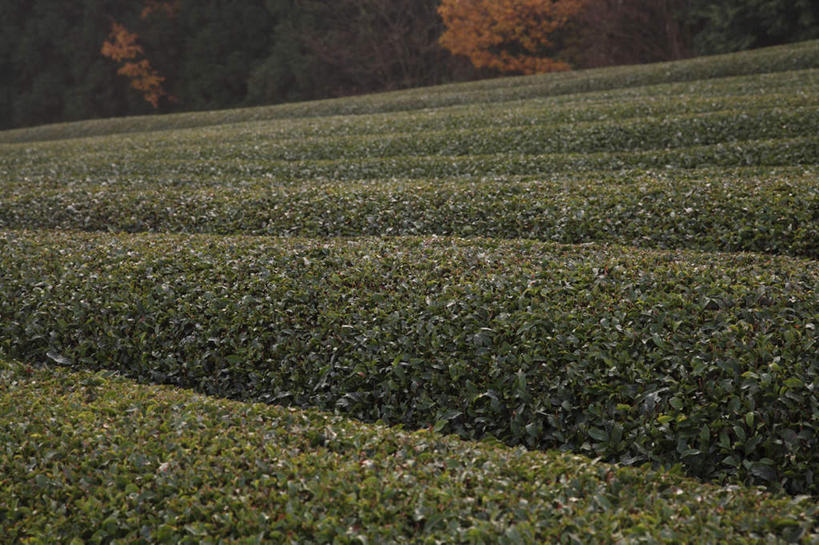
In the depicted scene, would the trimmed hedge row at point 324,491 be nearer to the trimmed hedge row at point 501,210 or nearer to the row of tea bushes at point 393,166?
the trimmed hedge row at point 501,210

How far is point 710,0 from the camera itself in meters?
28.1

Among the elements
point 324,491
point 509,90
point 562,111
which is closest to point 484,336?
point 324,491

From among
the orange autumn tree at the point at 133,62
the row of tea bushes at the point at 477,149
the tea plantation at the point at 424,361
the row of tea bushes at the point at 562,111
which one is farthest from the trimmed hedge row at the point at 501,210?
the orange autumn tree at the point at 133,62

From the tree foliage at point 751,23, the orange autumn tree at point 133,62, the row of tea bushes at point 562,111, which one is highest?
the orange autumn tree at point 133,62

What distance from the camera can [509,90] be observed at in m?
22.2

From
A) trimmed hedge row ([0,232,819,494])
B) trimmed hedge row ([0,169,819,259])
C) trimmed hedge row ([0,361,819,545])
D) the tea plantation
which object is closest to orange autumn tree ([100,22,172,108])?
trimmed hedge row ([0,169,819,259])

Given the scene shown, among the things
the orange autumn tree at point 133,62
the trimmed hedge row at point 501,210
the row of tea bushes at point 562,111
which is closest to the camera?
the trimmed hedge row at point 501,210

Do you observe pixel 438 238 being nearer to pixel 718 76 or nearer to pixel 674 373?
pixel 674 373

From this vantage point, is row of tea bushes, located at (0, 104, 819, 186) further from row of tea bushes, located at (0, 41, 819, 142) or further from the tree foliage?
the tree foliage

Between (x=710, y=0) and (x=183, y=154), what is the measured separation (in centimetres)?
2384

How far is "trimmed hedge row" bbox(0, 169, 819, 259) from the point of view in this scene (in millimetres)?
7883

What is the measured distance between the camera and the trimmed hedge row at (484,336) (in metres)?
4.63

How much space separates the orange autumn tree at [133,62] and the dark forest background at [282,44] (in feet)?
2.47

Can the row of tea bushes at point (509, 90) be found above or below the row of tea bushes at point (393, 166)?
above
